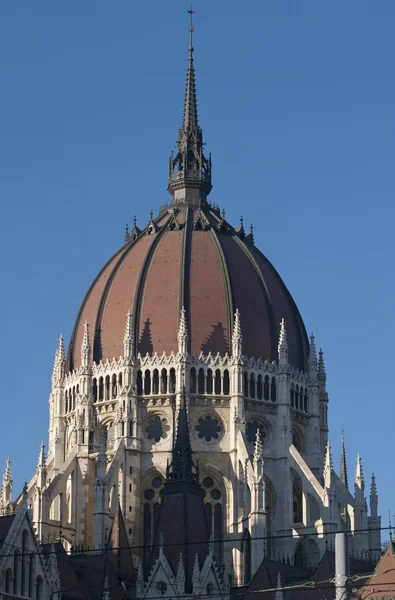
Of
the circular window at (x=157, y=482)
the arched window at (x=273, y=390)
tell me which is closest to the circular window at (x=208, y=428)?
the circular window at (x=157, y=482)

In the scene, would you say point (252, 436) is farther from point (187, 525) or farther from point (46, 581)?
point (46, 581)

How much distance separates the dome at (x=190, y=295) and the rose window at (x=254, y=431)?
4274mm

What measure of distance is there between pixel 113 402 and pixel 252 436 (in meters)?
9.10

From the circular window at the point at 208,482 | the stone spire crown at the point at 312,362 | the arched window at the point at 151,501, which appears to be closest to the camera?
the arched window at the point at 151,501

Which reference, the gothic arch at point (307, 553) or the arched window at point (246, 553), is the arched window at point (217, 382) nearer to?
the arched window at point (246, 553)

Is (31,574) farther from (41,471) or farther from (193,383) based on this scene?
(193,383)

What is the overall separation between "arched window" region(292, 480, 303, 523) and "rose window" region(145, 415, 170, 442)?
8827 millimetres

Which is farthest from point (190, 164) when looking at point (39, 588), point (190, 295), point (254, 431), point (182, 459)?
point (39, 588)

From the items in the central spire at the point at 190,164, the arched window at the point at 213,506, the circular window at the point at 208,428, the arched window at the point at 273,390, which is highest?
the central spire at the point at 190,164

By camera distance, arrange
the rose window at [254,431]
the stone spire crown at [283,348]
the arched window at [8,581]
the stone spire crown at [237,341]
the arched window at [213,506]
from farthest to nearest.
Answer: the stone spire crown at [283,348] → the rose window at [254,431] → the stone spire crown at [237,341] → the arched window at [213,506] → the arched window at [8,581]

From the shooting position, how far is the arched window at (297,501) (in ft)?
319

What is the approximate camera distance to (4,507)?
96.4m

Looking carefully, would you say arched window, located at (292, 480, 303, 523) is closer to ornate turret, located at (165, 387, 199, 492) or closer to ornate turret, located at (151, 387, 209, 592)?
ornate turret, located at (151, 387, 209, 592)

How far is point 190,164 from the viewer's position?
110 metres
